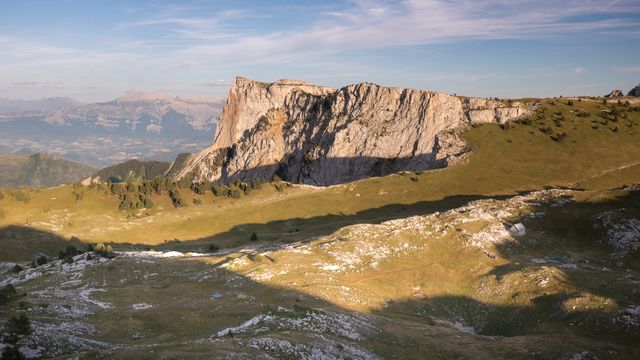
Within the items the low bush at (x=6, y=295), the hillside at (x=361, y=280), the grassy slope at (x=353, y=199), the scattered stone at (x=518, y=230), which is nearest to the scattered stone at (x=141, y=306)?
the hillside at (x=361, y=280)

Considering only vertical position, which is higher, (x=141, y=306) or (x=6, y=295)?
(x=6, y=295)

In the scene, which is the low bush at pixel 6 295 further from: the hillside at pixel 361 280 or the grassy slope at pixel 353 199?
the grassy slope at pixel 353 199

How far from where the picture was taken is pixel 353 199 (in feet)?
461

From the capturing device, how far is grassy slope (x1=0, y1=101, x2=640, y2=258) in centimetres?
12469

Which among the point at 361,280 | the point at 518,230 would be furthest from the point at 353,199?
the point at 361,280

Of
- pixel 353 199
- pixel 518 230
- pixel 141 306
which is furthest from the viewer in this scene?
pixel 353 199

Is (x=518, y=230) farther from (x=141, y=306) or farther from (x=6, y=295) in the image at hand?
(x=6, y=295)

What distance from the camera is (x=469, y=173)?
492 feet

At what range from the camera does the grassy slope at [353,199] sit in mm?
124688

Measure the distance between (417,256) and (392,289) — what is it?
9.94 meters

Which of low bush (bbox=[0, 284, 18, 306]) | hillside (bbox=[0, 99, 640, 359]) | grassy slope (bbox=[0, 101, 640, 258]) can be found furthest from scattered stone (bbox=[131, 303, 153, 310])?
grassy slope (bbox=[0, 101, 640, 258])

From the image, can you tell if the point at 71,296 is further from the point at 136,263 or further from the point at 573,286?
the point at 573,286

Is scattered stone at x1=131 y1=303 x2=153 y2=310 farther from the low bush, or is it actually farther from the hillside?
the low bush

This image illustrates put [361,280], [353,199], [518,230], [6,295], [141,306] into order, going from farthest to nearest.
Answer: [353,199] → [518,230] → [361,280] → [141,306] → [6,295]
